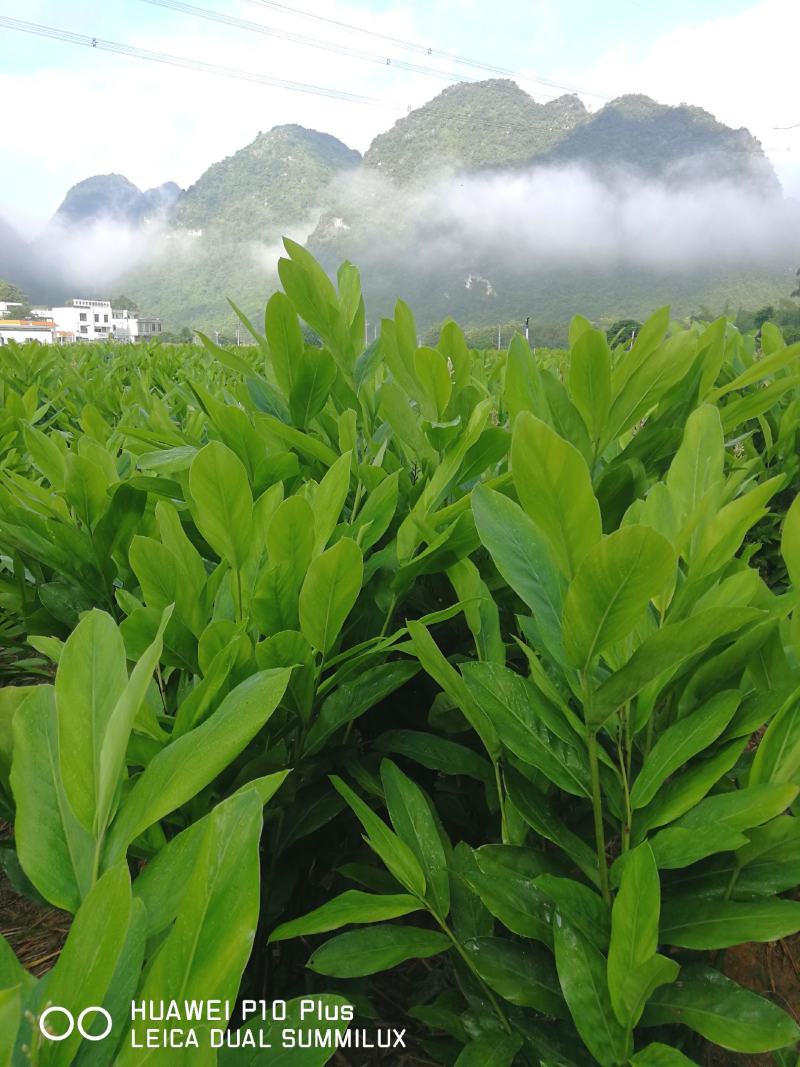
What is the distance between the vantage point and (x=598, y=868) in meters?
0.71

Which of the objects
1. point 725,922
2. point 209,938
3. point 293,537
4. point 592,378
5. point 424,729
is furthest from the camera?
point 424,729

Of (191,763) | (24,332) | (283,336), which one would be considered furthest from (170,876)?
(24,332)

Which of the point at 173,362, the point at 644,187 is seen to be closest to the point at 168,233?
the point at 644,187

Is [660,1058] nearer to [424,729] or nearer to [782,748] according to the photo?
[782,748]

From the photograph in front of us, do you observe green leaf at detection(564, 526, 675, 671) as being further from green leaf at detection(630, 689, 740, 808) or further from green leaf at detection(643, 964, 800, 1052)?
green leaf at detection(643, 964, 800, 1052)

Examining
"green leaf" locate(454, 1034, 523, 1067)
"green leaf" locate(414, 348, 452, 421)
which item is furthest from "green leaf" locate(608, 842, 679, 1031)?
"green leaf" locate(414, 348, 452, 421)

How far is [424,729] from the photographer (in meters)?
1.09

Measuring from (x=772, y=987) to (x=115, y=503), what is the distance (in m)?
1.25

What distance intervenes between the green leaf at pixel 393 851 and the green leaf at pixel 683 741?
0.71 ft

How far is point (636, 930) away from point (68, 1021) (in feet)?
1.27

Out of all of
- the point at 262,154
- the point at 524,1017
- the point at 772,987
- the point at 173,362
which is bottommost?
the point at 772,987

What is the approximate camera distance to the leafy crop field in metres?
0.53

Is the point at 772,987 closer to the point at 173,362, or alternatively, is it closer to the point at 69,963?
the point at 69,963

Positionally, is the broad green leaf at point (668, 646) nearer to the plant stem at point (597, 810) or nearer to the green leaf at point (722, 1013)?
the plant stem at point (597, 810)
